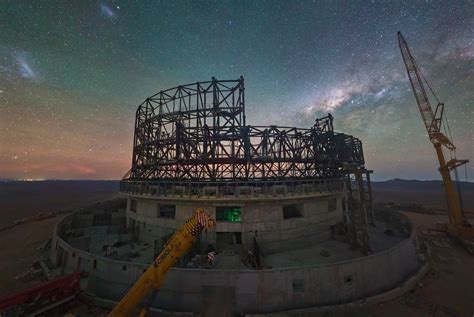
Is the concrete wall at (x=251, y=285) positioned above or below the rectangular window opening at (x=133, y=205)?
below

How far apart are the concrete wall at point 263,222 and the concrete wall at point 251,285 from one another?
516 cm

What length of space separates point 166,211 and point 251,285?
1390 cm

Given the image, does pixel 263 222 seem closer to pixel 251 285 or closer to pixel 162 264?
pixel 251 285

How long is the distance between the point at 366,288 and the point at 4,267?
32.3 metres

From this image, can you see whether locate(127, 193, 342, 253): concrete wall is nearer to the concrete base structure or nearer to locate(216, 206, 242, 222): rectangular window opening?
the concrete base structure

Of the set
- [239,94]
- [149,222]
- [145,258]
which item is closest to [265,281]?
[145,258]

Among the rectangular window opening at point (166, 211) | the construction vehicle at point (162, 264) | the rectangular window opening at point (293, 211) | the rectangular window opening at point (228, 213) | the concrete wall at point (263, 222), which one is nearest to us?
the construction vehicle at point (162, 264)

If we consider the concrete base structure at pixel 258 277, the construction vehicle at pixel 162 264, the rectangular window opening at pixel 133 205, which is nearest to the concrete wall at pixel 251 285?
the concrete base structure at pixel 258 277

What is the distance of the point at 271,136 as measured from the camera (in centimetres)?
2703

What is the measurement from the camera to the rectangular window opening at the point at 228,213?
20.5 metres

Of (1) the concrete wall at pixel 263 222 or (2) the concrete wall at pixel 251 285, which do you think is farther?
(1) the concrete wall at pixel 263 222

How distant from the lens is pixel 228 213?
821 inches

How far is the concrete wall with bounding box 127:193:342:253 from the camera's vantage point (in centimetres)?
1969

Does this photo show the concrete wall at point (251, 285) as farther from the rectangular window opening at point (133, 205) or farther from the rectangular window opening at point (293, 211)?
the rectangular window opening at point (133, 205)
